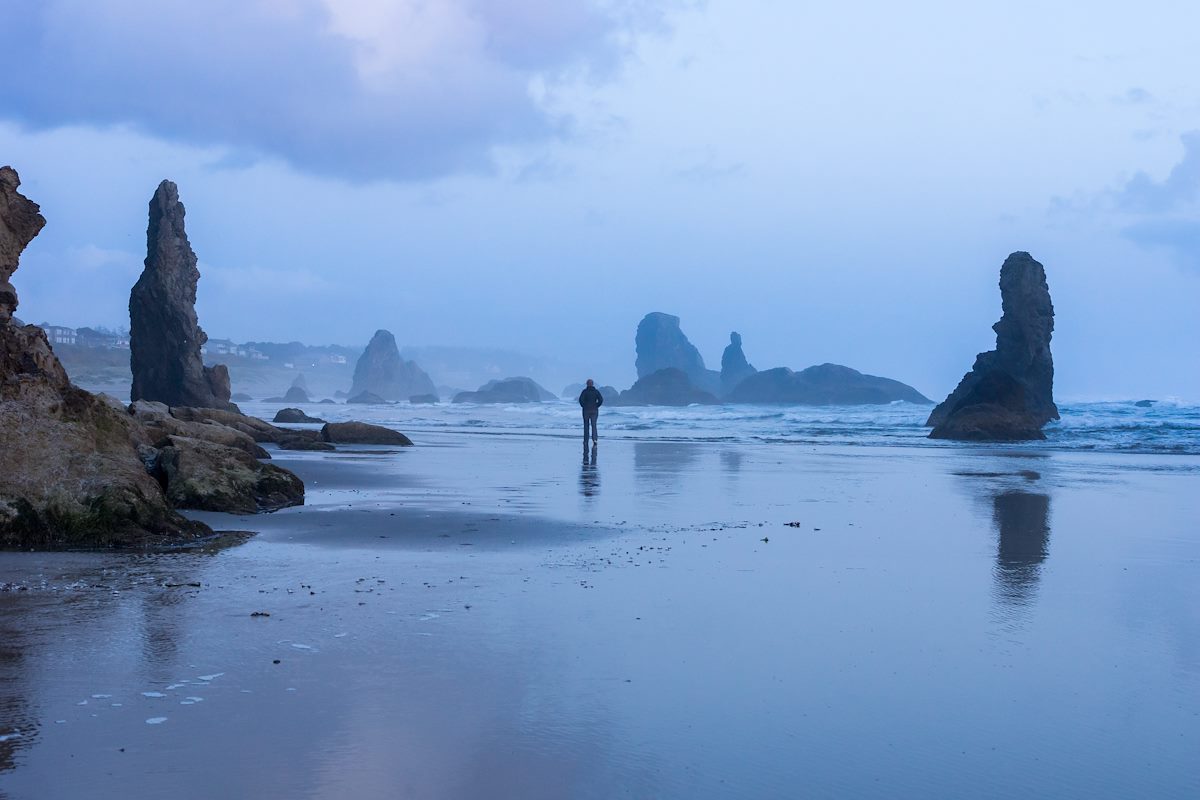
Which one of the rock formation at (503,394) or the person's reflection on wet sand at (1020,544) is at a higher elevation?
the rock formation at (503,394)

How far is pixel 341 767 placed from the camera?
3.56 meters

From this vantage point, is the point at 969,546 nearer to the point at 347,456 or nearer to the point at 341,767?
the point at 341,767

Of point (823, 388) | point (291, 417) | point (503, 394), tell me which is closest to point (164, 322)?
point (291, 417)

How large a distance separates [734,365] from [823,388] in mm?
41581

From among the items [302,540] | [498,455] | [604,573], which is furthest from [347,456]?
[604,573]

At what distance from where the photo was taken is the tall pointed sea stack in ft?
151

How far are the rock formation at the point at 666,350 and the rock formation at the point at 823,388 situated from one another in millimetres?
42112

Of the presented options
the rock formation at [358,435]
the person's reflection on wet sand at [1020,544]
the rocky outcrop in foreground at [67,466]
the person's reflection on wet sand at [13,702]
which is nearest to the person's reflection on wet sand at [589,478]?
the rocky outcrop in foreground at [67,466]

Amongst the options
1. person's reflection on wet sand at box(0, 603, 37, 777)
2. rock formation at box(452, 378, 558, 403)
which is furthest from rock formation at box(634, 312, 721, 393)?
person's reflection on wet sand at box(0, 603, 37, 777)

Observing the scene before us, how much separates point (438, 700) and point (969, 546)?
21.1 feet

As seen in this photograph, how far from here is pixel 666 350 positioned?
619ft

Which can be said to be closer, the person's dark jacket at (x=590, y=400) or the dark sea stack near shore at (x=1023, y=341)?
the person's dark jacket at (x=590, y=400)

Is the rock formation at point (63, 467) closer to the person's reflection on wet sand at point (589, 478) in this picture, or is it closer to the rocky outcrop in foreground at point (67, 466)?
the rocky outcrop in foreground at point (67, 466)

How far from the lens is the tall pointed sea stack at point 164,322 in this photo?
46.0 metres
